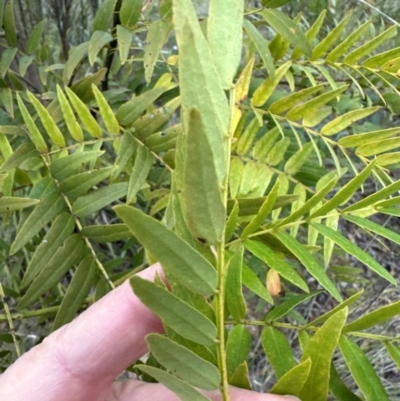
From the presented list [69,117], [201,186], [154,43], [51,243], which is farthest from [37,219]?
[201,186]

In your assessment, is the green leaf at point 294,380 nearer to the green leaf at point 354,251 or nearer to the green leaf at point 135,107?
the green leaf at point 354,251

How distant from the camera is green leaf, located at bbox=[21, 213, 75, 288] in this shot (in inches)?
21.5

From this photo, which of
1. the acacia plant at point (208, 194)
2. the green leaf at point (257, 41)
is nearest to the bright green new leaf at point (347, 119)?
the acacia plant at point (208, 194)

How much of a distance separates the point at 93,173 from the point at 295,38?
0.28m

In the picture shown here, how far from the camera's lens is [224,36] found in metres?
0.32

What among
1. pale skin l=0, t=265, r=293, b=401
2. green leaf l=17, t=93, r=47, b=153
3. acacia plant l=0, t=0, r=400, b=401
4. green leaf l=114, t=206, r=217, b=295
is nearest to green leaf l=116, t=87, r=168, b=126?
acacia plant l=0, t=0, r=400, b=401


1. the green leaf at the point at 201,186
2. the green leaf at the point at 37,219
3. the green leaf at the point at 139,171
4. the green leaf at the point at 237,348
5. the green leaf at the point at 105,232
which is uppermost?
the green leaf at the point at 201,186

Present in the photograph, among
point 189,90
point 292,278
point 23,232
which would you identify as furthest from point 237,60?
point 23,232

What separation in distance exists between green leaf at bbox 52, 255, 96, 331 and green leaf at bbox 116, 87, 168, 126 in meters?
0.18

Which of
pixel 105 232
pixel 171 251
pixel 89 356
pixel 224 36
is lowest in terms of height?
pixel 89 356

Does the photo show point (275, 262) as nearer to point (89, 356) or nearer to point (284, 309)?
point (284, 309)

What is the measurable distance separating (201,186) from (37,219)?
0.35 metres

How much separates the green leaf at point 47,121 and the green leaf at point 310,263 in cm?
30

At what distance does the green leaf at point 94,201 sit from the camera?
0.55m
